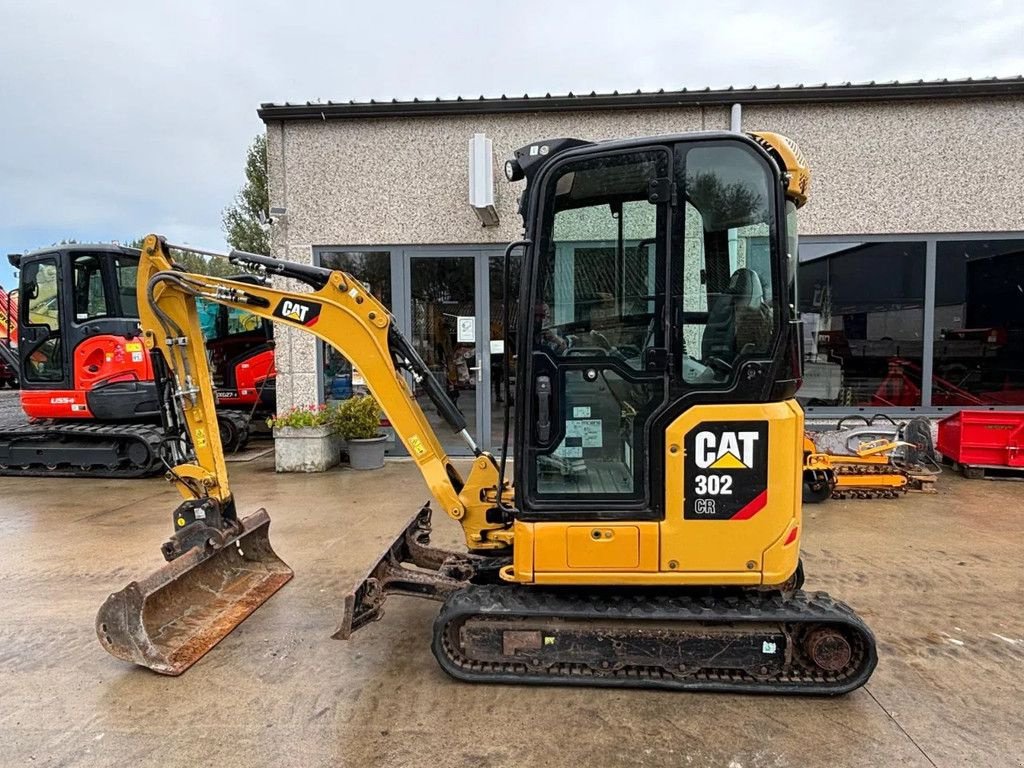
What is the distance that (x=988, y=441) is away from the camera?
7.32 m

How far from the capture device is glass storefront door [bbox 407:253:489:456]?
853 centimetres

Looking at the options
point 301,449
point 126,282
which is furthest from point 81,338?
point 301,449

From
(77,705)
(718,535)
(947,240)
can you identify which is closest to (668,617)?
(718,535)

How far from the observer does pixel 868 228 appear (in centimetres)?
816

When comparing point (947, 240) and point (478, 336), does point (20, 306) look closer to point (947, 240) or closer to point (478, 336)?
point (478, 336)

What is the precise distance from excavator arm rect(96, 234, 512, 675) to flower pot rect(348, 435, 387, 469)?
3.90 metres

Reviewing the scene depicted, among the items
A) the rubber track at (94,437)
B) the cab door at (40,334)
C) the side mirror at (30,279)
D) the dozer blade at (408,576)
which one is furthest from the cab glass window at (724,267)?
the side mirror at (30,279)

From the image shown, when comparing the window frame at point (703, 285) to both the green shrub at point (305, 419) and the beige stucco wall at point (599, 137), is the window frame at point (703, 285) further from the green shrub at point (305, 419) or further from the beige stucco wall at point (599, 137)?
the green shrub at point (305, 419)

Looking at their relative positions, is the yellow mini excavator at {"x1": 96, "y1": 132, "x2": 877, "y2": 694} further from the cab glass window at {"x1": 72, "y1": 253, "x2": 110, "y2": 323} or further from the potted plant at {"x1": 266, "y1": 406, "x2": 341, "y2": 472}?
the cab glass window at {"x1": 72, "y1": 253, "x2": 110, "y2": 323}

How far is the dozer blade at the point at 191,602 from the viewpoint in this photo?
10.5 ft

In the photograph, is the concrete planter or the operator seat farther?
the concrete planter

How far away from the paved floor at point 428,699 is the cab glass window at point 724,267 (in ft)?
5.36

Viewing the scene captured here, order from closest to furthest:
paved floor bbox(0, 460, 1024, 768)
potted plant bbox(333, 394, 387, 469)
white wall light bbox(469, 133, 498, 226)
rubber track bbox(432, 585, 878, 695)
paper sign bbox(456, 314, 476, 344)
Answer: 1. paved floor bbox(0, 460, 1024, 768)
2. rubber track bbox(432, 585, 878, 695)
3. white wall light bbox(469, 133, 498, 226)
4. potted plant bbox(333, 394, 387, 469)
5. paper sign bbox(456, 314, 476, 344)

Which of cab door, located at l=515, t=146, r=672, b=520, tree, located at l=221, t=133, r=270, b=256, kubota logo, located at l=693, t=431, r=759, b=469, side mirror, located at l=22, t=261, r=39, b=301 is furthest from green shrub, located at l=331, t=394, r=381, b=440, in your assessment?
tree, located at l=221, t=133, r=270, b=256
